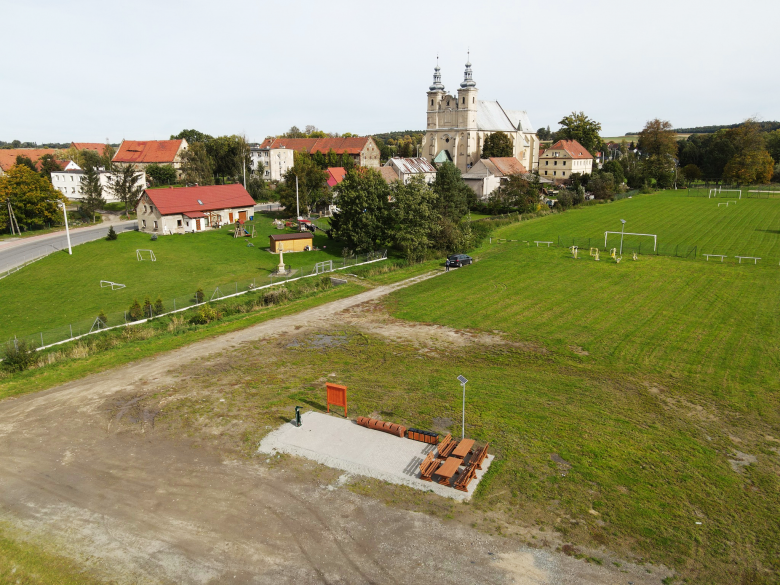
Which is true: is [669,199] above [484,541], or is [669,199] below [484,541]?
above

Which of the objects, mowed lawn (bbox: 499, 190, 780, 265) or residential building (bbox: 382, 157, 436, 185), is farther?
residential building (bbox: 382, 157, 436, 185)

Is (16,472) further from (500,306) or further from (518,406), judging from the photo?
(500,306)

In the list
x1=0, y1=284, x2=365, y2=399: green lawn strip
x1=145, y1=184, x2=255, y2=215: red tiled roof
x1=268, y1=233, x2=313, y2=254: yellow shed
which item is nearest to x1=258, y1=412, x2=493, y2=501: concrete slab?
x1=0, y1=284, x2=365, y2=399: green lawn strip

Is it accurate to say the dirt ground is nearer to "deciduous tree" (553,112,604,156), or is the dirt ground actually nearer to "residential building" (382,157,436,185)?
Result: "residential building" (382,157,436,185)

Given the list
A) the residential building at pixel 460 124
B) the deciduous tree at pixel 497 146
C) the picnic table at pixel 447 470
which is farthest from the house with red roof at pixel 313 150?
the picnic table at pixel 447 470

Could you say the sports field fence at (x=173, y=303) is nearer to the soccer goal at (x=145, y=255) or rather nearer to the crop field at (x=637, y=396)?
the crop field at (x=637, y=396)

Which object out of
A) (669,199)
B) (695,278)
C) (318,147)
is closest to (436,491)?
(695,278)

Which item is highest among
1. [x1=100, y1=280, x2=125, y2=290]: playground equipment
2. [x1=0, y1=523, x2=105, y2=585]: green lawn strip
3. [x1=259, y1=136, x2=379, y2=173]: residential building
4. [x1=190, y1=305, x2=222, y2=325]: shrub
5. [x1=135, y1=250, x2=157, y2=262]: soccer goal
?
[x1=259, y1=136, x2=379, y2=173]: residential building

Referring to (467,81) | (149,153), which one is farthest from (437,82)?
(149,153)
